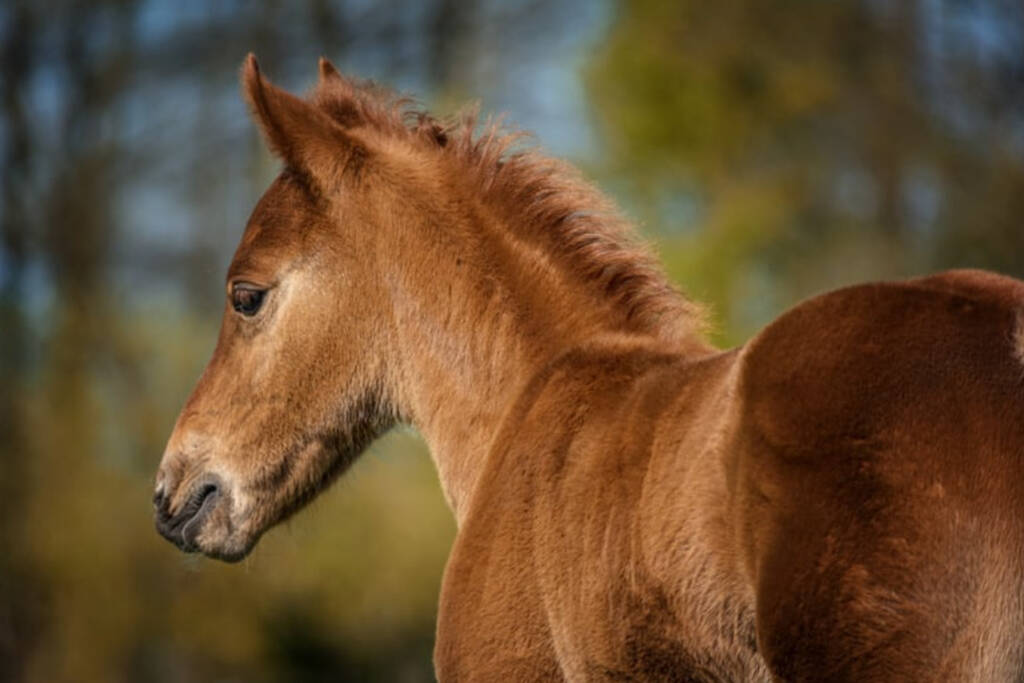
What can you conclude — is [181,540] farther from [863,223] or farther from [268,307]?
[863,223]

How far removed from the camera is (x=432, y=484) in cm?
1781

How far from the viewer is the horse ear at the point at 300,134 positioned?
14.1 feet

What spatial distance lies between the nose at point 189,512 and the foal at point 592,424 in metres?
0.01

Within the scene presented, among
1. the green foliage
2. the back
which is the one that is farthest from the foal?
the green foliage

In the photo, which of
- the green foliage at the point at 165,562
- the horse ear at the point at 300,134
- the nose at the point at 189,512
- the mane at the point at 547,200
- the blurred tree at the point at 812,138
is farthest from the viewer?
the green foliage at the point at 165,562

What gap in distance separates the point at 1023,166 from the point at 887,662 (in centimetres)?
1607

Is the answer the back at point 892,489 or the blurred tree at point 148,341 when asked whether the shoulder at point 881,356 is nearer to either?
the back at point 892,489

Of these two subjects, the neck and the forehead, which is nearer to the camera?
the neck

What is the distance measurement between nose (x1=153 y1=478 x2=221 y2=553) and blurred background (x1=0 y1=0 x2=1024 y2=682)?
11409 millimetres

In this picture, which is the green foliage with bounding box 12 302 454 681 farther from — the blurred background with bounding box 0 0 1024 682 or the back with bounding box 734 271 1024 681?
the back with bounding box 734 271 1024 681

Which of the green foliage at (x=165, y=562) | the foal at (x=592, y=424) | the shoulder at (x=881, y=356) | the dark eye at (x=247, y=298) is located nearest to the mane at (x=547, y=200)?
the foal at (x=592, y=424)

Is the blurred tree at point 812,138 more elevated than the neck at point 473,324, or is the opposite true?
the blurred tree at point 812,138

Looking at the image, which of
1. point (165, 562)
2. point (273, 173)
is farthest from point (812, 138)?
point (165, 562)

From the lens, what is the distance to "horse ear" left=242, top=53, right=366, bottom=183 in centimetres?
429
